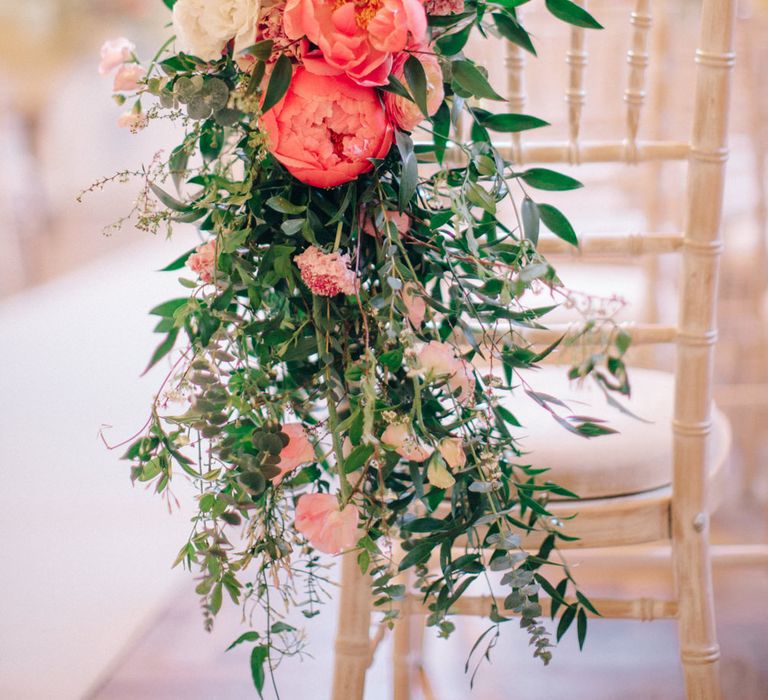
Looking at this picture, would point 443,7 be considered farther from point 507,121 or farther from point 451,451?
point 451,451

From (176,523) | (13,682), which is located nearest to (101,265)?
(176,523)

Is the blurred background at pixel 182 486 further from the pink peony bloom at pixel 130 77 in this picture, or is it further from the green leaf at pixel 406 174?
the pink peony bloom at pixel 130 77

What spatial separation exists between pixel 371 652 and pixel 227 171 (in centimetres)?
52

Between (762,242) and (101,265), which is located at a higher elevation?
(762,242)

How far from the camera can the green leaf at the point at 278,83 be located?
0.62m

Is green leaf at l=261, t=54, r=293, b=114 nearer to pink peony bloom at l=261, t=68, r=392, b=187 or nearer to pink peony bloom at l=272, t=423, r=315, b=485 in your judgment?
pink peony bloom at l=261, t=68, r=392, b=187

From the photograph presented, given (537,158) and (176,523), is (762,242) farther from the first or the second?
(176,523)

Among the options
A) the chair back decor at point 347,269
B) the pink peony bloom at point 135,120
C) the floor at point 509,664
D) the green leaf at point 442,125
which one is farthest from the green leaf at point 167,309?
the floor at point 509,664

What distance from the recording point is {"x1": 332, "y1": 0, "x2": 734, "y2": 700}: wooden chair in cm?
88

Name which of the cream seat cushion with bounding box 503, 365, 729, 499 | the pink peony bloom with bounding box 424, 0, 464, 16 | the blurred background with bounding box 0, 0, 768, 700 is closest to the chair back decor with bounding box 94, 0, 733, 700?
the pink peony bloom with bounding box 424, 0, 464, 16

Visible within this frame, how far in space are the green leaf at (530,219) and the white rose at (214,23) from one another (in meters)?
0.27

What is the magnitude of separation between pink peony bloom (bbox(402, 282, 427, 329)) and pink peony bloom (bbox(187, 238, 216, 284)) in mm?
155

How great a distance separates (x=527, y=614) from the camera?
0.71 metres

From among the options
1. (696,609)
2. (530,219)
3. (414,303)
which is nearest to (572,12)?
(530,219)
